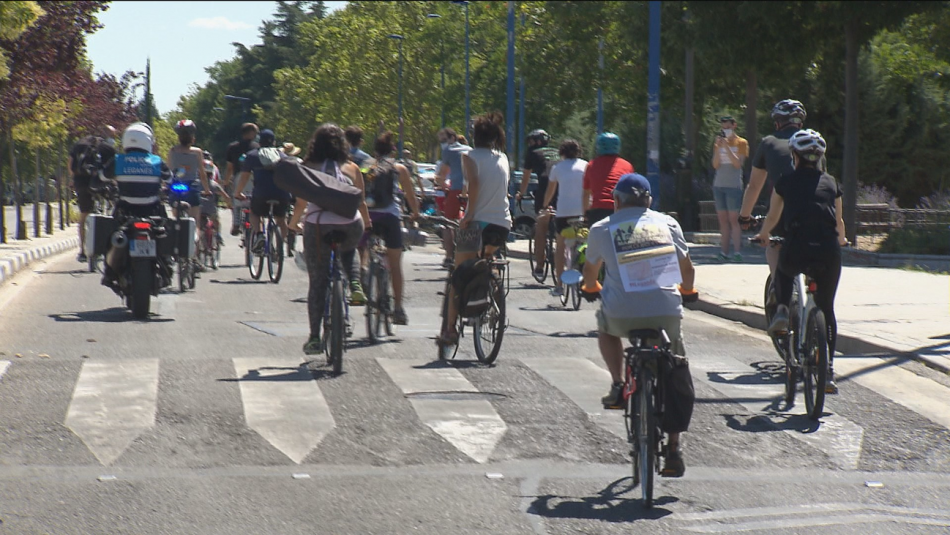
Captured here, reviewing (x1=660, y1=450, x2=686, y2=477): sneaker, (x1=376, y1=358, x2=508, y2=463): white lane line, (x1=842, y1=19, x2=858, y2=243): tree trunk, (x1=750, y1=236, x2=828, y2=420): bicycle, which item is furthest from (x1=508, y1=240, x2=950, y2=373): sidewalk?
(x1=660, y1=450, x2=686, y2=477): sneaker

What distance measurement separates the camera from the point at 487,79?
4972 centimetres

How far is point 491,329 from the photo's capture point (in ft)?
32.7

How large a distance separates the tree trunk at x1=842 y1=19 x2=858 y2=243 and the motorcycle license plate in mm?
13364

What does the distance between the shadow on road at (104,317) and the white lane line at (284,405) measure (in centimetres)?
269

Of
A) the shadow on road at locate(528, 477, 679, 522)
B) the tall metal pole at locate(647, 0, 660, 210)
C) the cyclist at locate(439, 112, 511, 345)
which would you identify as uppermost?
the tall metal pole at locate(647, 0, 660, 210)

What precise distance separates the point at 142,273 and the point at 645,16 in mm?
23117

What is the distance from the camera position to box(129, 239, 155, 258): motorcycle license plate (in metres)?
12.0

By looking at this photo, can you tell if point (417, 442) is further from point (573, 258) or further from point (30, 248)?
point (30, 248)

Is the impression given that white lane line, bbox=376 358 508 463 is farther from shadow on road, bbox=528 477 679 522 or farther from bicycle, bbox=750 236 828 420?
bicycle, bbox=750 236 828 420

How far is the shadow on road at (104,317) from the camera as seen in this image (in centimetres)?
1230

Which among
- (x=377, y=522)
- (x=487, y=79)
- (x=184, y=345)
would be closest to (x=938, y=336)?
(x=184, y=345)

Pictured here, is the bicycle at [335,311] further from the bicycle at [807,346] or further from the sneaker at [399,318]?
the bicycle at [807,346]

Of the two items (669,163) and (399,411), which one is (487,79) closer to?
(669,163)

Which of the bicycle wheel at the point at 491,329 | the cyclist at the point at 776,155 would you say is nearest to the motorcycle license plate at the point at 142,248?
the bicycle wheel at the point at 491,329
